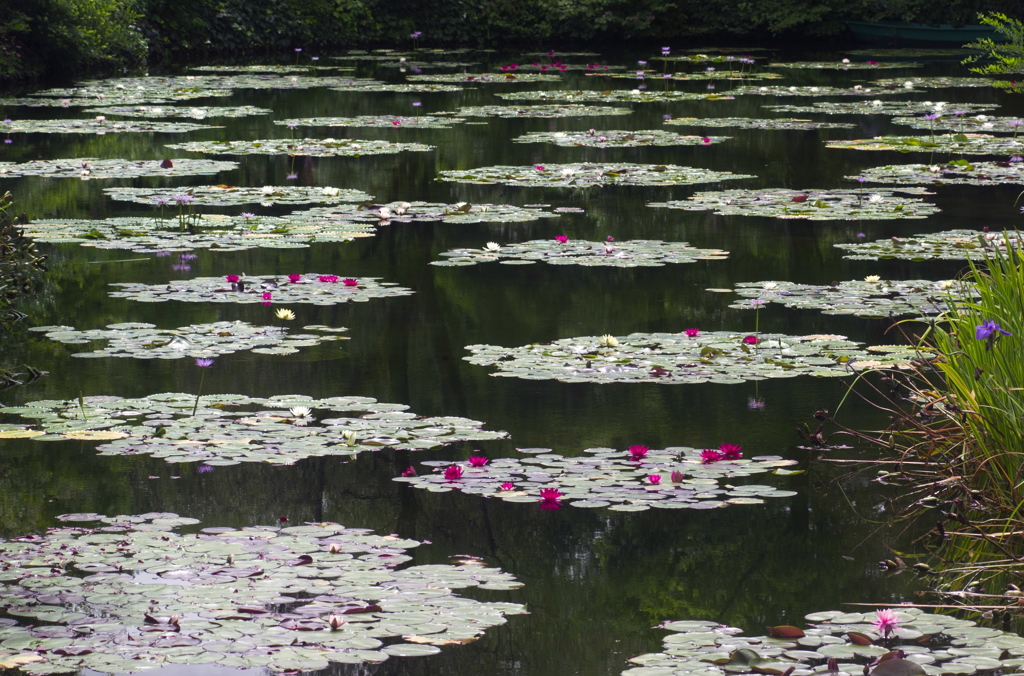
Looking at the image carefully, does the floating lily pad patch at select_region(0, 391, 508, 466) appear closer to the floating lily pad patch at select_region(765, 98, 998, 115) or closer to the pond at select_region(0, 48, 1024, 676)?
the pond at select_region(0, 48, 1024, 676)

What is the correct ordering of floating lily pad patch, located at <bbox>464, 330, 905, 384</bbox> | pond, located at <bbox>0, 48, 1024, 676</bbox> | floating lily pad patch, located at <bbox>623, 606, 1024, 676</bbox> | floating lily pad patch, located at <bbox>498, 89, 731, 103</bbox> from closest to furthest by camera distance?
1. floating lily pad patch, located at <bbox>623, 606, 1024, 676</bbox>
2. pond, located at <bbox>0, 48, 1024, 676</bbox>
3. floating lily pad patch, located at <bbox>464, 330, 905, 384</bbox>
4. floating lily pad patch, located at <bbox>498, 89, 731, 103</bbox>

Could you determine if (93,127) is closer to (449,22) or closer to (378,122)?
(378,122)

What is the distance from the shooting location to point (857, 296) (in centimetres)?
725

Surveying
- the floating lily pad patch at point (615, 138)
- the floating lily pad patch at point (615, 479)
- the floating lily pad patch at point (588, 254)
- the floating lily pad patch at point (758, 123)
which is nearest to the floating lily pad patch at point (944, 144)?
the floating lily pad patch at point (615, 138)

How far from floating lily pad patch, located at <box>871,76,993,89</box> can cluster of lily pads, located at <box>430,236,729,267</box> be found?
12.8m

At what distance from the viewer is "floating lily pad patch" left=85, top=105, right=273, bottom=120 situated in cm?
1686

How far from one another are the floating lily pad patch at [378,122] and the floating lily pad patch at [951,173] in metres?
5.67

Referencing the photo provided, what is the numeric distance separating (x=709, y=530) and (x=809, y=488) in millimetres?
549

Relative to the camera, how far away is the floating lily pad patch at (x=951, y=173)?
11.4 metres

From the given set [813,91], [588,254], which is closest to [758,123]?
[813,91]

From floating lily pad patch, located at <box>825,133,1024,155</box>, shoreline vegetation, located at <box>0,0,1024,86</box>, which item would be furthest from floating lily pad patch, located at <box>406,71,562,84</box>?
floating lily pad patch, located at <box>825,133,1024,155</box>

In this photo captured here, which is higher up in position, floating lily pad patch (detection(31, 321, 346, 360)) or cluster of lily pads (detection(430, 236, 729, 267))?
cluster of lily pads (detection(430, 236, 729, 267))

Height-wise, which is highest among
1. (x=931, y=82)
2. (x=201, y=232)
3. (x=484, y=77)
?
(x=484, y=77)

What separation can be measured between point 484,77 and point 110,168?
11.7 m
